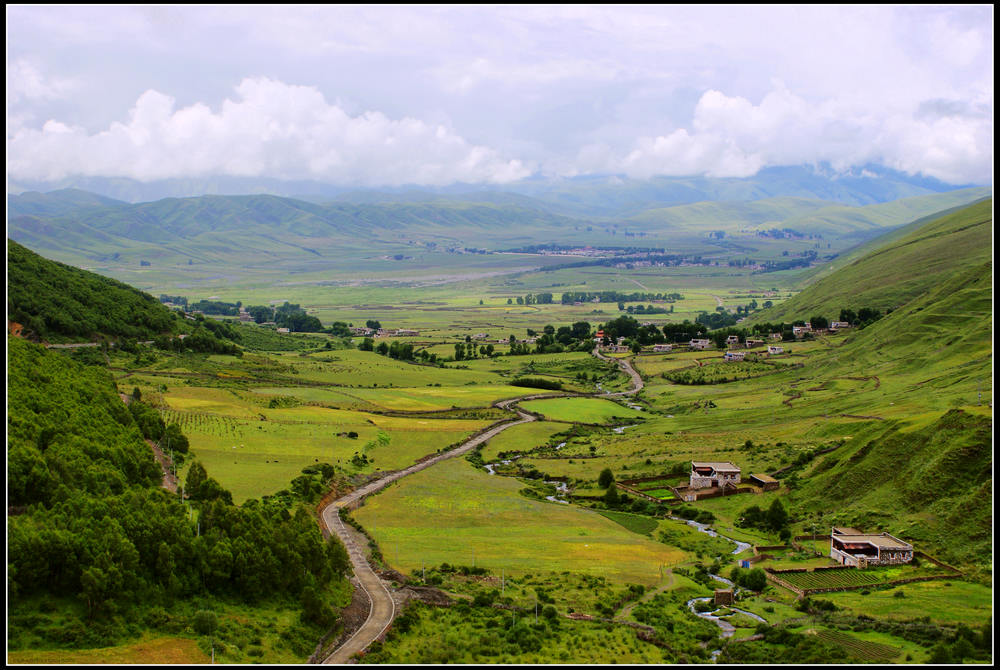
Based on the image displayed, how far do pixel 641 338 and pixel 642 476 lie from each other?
103 metres

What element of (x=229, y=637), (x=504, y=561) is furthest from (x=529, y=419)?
(x=229, y=637)

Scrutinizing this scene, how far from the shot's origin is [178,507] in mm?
49344

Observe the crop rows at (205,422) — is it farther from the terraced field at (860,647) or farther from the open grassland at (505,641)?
the terraced field at (860,647)

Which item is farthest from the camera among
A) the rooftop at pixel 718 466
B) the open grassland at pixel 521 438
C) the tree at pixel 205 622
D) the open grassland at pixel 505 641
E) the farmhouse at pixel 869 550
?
the open grassland at pixel 521 438

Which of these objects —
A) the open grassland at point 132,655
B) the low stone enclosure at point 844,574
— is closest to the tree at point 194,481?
the open grassland at point 132,655

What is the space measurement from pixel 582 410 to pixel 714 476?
145 feet

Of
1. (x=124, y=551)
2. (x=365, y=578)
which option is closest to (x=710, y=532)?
(x=365, y=578)

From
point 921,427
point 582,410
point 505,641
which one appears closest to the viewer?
point 505,641

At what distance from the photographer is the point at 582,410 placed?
11800 cm

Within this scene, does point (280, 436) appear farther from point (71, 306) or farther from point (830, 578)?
point (71, 306)

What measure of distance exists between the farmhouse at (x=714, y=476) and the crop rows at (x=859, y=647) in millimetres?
32002

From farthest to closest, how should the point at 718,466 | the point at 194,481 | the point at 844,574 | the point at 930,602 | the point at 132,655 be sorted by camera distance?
the point at 718,466, the point at 194,481, the point at 844,574, the point at 930,602, the point at 132,655

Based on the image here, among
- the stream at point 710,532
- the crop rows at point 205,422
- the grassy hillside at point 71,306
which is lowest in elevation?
the stream at point 710,532

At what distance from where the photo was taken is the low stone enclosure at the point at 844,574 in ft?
161
